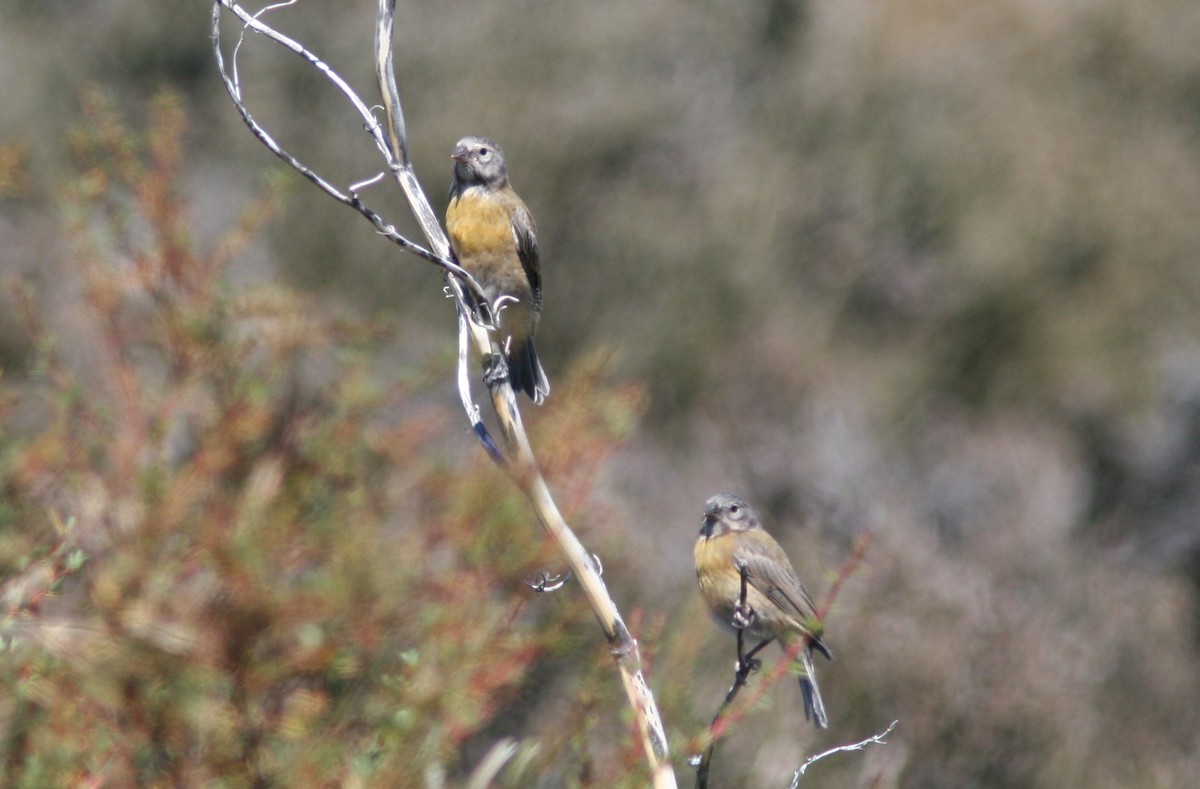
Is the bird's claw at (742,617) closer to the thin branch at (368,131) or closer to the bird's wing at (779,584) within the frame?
the thin branch at (368,131)

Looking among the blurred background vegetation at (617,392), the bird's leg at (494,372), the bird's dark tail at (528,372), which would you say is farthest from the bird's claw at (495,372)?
the bird's dark tail at (528,372)

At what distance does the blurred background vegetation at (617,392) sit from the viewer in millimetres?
2342

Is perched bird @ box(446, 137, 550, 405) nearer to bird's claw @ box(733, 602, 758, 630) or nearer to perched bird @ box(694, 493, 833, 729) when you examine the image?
perched bird @ box(694, 493, 833, 729)

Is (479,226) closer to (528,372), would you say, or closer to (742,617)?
(528,372)

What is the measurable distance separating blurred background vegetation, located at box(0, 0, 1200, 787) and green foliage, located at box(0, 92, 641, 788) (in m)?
0.01

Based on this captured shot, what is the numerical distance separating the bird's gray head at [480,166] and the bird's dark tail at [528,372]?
1.74 feet

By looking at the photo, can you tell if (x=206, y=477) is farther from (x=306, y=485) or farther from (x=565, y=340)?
(x=565, y=340)

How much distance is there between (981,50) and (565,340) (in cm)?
1012

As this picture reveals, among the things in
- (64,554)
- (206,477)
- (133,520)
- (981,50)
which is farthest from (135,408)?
Answer: (981,50)

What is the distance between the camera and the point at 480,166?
13.5ft

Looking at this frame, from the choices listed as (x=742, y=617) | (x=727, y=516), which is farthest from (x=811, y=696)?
(x=742, y=617)

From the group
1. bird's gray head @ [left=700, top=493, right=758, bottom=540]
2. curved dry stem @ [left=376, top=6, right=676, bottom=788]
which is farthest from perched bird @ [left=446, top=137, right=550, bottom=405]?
curved dry stem @ [left=376, top=6, right=676, bottom=788]

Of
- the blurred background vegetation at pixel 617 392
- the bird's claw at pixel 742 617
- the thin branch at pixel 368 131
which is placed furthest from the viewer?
the blurred background vegetation at pixel 617 392

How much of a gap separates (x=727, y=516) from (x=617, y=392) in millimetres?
1020
